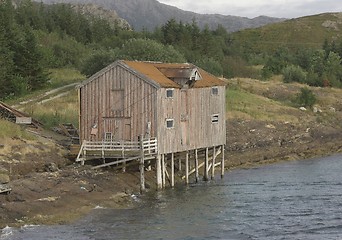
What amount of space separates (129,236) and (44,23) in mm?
103996

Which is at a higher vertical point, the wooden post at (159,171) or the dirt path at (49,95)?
the dirt path at (49,95)

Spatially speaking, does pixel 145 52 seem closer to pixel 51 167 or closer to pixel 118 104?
pixel 118 104

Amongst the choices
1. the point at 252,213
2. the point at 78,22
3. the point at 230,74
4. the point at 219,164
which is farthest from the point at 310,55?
the point at 252,213

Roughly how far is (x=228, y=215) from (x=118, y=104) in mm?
11621

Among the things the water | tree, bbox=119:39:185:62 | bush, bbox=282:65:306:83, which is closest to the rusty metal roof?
the water

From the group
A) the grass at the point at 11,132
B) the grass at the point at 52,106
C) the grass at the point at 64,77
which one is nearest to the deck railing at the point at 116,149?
the grass at the point at 11,132

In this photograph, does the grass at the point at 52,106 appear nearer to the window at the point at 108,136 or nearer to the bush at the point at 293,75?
the window at the point at 108,136

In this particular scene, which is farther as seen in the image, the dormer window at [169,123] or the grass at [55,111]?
the grass at [55,111]

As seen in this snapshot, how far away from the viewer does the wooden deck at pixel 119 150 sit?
4454 centimetres

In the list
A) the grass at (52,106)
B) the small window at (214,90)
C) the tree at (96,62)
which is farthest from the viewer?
the tree at (96,62)

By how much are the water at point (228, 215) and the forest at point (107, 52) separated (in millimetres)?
30704

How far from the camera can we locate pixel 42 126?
56.8 m

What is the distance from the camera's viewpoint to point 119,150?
147 ft

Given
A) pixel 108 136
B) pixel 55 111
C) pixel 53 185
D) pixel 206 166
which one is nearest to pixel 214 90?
pixel 206 166
